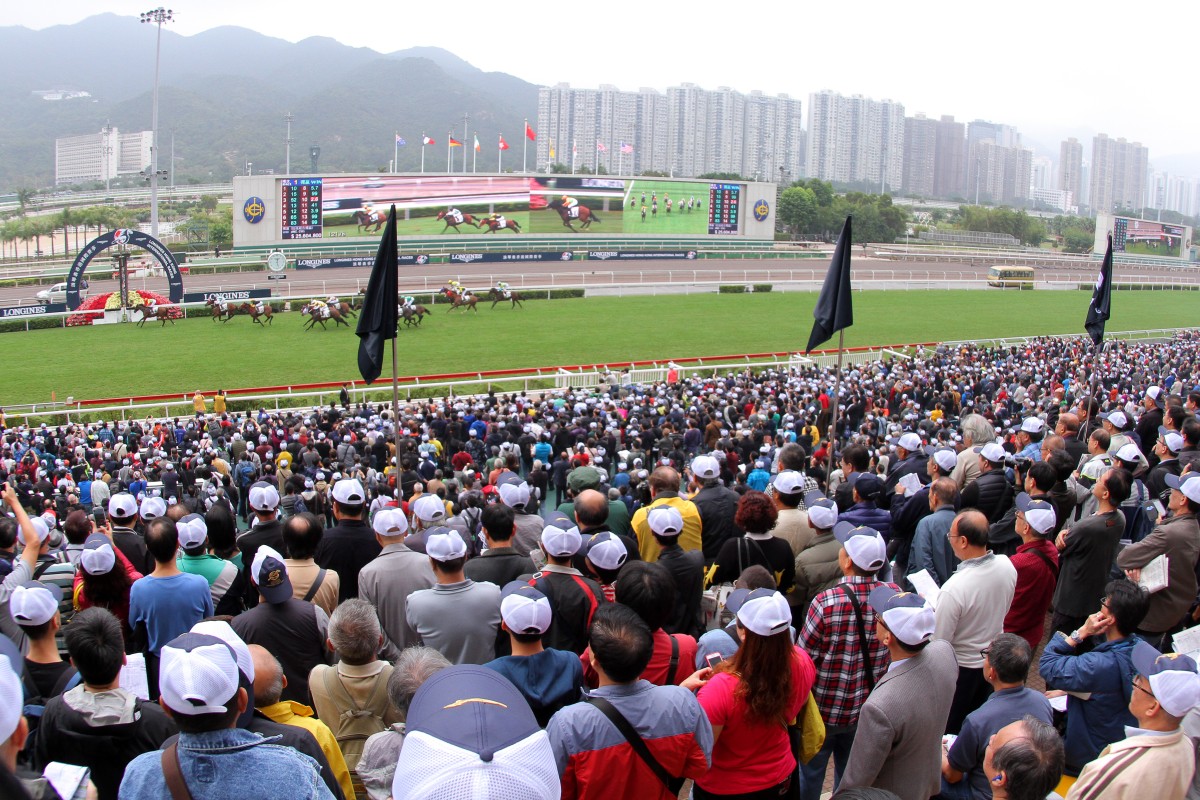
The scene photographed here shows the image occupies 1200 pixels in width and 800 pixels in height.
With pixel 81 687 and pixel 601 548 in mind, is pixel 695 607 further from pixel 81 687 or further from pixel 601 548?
pixel 81 687

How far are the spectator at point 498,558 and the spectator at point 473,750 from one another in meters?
2.24

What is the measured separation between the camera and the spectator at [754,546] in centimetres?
451

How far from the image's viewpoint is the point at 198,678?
2.26 m

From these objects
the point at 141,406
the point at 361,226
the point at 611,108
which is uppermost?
the point at 611,108

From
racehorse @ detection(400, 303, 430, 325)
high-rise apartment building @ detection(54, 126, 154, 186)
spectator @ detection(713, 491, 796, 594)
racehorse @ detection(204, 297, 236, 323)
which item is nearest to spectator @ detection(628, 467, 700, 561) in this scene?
spectator @ detection(713, 491, 796, 594)

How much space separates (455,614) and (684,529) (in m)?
1.65

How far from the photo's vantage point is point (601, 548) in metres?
4.00

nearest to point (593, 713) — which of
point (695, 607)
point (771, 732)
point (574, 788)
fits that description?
point (574, 788)

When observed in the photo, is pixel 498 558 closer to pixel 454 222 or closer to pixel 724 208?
pixel 454 222

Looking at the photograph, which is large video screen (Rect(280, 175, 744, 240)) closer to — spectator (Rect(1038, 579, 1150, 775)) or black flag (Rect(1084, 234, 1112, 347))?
black flag (Rect(1084, 234, 1112, 347))

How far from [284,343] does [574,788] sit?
26065 millimetres

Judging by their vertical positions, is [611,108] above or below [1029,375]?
above

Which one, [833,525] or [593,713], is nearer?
[593,713]

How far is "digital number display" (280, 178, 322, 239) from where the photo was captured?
47.8 meters
